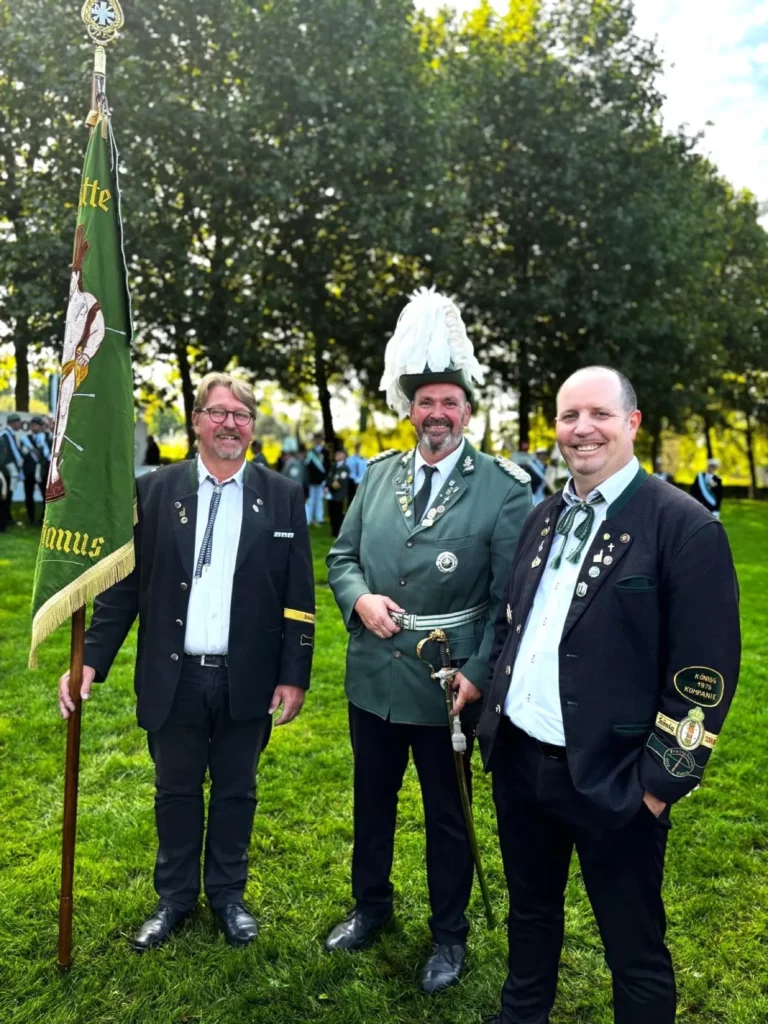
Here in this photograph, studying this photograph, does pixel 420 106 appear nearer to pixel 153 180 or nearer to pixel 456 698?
pixel 153 180

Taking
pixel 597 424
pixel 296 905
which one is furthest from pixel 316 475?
pixel 597 424

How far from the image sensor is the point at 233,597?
330 centimetres

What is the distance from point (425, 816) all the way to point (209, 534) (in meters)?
1.48

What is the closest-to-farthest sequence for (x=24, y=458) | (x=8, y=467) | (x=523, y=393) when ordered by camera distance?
(x=8, y=467) < (x=24, y=458) < (x=523, y=393)

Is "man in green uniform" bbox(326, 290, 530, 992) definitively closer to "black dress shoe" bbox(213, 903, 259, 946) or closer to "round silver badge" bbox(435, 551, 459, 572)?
"round silver badge" bbox(435, 551, 459, 572)

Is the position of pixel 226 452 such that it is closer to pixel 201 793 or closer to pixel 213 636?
pixel 213 636

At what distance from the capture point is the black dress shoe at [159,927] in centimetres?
330

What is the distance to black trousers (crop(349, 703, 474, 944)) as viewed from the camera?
3.21 metres

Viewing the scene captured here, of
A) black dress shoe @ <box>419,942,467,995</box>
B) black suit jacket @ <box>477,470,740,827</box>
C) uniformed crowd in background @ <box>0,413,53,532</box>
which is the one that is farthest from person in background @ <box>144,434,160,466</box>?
black suit jacket @ <box>477,470,740,827</box>

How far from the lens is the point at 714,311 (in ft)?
93.0

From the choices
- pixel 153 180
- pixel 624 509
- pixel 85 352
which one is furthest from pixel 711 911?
pixel 153 180

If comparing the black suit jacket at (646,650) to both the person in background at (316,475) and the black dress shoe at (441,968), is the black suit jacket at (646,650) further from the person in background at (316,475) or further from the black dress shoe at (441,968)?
the person in background at (316,475)

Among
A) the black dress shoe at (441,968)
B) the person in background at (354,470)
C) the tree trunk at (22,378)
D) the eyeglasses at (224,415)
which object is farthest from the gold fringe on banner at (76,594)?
the tree trunk at (22,378)

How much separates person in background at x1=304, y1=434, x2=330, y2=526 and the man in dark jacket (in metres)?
15.4
